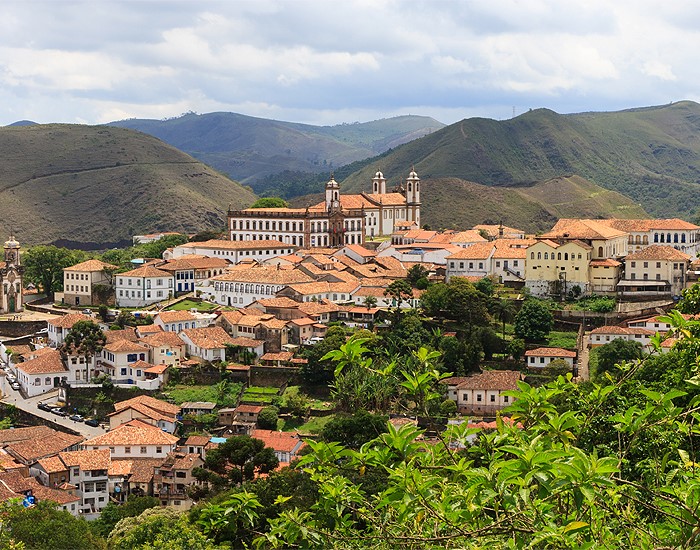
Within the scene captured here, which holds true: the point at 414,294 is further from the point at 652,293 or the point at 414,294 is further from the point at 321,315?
the point at 652,293

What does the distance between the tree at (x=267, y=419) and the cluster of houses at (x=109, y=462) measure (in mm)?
451

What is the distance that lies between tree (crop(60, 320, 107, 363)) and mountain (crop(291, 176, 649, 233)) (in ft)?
147

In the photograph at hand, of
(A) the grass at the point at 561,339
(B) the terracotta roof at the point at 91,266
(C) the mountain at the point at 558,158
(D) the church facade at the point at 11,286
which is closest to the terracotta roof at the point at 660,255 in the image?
(A) the grass at the point at 561,339

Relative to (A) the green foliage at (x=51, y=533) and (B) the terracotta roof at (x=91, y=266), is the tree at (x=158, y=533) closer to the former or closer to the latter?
(A) the green foliage at (x=51, y=533)

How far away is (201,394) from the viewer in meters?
40.3

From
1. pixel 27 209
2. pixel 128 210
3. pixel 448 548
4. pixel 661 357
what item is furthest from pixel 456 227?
pixel 448 548

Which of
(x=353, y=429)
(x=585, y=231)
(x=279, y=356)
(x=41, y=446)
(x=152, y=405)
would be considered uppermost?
(x=585, y=231)

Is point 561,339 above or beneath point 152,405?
above

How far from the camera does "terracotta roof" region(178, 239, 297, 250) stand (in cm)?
5803

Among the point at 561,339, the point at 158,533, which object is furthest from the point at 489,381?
the point at 158,533

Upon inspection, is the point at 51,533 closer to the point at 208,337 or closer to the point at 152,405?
the point at 152,405

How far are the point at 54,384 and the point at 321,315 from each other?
1220 centimetres

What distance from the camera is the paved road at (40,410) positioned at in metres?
39.0

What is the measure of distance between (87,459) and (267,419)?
6866 mm
